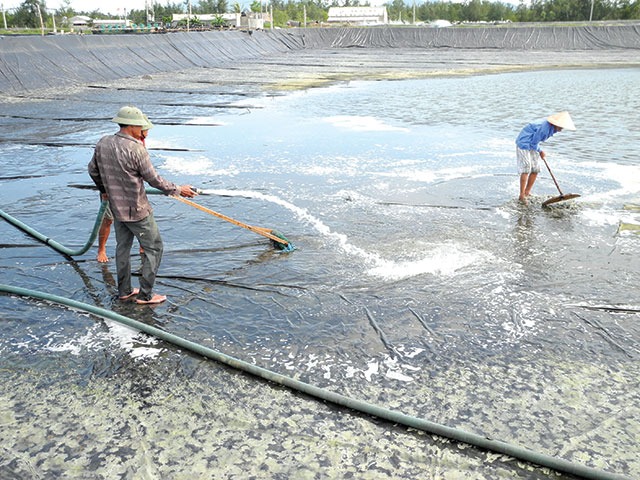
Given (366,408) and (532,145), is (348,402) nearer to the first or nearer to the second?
(366,408)

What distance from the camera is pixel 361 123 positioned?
1365 centimetres

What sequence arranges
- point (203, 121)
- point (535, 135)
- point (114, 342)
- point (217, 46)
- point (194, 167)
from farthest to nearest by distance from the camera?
point (217, 46) < point (203, 121) < point (194, 167) < point (535, 135) < point (114, 342)

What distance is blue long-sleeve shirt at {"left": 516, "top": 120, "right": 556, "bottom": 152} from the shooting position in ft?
23.6

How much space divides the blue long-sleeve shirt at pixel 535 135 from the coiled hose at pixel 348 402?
504cm

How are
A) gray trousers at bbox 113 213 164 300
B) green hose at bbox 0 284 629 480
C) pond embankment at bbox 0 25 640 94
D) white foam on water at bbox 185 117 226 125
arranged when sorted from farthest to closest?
pond embankment at bbox 0 25 640 94
white foam on water at bbox 185 117 226 125
gray trousers at bbox 113 213 164 300
green hose at bbox 0 284 629 480

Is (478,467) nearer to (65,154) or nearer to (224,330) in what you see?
(224,330)

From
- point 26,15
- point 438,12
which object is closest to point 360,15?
point 438,12

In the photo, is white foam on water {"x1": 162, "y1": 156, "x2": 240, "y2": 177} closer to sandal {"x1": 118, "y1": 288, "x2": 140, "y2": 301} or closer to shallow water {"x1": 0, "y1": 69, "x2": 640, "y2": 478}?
shallow water {"x1": 0, "y1": 69, "x2": 640, "y2": 478}

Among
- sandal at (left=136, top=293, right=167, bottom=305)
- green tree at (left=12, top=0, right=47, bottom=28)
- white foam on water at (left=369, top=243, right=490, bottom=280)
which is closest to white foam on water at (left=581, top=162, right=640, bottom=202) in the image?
white foam on water at (left=369, top=243, right=490, bottom=280)

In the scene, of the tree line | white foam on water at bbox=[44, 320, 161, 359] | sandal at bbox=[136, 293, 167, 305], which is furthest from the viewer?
the tree line

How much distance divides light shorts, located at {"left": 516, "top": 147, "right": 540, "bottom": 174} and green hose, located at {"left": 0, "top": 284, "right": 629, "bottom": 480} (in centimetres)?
501

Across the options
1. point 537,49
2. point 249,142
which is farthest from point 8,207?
point 537,49

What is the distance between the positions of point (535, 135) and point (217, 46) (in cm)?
3166

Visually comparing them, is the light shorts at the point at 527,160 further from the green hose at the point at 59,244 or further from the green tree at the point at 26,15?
the green tree at the point at 26,15
